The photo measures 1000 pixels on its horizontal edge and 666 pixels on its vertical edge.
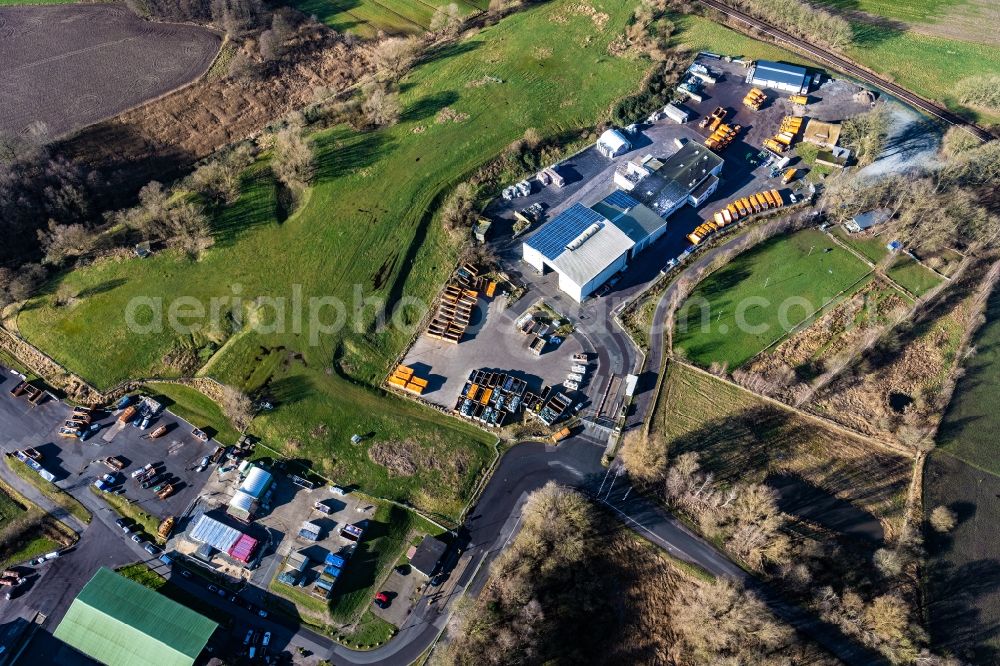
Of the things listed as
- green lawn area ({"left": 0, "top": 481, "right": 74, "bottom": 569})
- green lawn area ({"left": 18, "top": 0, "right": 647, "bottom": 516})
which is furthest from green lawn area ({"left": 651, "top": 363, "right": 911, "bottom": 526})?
green lawn area ({"left": 0, "top": 481, "right": 74, "bottom": 569})

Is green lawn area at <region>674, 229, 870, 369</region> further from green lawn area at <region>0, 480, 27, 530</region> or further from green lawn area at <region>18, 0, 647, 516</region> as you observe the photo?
green lawn area at <region>0, 480, 27, 530</region>

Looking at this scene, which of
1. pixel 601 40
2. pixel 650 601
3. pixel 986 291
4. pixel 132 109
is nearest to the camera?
pixel 650 601

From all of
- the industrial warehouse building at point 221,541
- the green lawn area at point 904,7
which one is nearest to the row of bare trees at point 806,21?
the green lawn area at point 904,7

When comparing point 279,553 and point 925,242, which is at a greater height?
point 925,242

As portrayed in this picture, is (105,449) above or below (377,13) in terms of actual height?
below

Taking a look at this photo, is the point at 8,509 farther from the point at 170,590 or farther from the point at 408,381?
the point at 408,381

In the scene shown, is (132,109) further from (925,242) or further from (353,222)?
(925,242)

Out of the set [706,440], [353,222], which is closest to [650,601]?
[706,440]

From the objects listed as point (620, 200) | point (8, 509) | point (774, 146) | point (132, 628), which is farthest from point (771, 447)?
point (8, 509)

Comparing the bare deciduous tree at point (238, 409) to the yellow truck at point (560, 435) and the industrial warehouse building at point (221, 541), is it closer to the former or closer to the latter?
the industrial warehouse building at point (221, 541)
